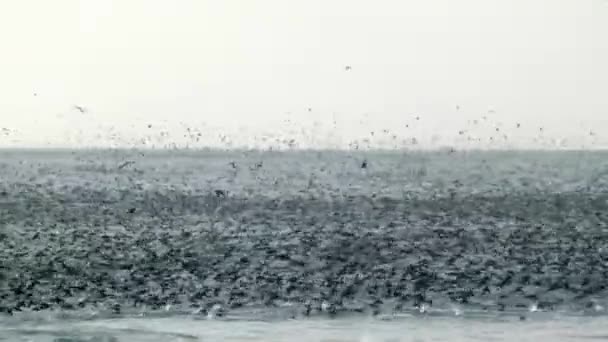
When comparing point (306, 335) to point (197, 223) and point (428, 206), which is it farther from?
point (428, 206)

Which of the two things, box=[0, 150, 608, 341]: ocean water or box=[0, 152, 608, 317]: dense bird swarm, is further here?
box=[0, 152, 608, 317]: dense bird swarm

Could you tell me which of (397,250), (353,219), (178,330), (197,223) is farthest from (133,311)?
(353,219)

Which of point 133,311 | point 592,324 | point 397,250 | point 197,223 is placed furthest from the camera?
point 197,223

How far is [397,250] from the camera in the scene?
37594mm

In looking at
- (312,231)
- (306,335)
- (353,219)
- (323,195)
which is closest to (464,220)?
(353,219)

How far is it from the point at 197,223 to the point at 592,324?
30991mm

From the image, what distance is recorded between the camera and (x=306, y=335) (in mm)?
20641

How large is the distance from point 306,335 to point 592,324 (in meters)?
6.22

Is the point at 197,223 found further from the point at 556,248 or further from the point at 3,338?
the point at 3,338

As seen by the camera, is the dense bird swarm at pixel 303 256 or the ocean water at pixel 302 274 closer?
the ocean water at pixel 302 274

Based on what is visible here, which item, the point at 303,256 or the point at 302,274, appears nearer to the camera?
the point at 302,274

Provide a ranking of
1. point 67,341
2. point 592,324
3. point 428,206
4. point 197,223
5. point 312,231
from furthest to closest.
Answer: point 428,206 < point 197,223 < point 312,231 < point 592,324 < point 67,341

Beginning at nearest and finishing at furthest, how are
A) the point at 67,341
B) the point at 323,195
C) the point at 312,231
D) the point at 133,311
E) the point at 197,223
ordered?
the point at 67,341, the point at 133,311, the point at 312,231, the point at 197,223, the point at 323,195

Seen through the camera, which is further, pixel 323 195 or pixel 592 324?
pixel 323 195
